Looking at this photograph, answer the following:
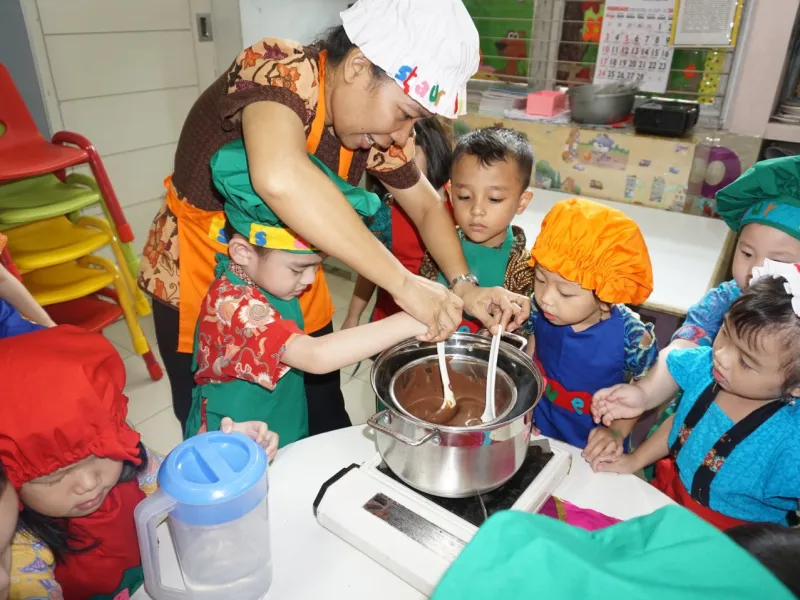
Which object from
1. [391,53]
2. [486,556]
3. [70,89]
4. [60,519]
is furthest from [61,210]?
[486,556]

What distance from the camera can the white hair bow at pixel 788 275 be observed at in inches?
38.5

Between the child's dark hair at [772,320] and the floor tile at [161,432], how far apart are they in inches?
76.5

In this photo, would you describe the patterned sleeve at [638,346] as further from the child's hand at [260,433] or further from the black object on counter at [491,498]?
the child's hand at [260,433]

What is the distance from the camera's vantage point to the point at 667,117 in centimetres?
245

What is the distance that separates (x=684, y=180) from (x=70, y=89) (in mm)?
2837

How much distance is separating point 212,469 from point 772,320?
3.03 ft

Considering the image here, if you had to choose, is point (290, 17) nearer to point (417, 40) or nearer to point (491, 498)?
point (417, 40)

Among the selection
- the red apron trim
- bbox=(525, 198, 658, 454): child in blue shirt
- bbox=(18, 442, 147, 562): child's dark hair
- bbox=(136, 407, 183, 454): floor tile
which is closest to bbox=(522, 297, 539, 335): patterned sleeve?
bbox=(525, 198, 658, 454): child in blue shirt

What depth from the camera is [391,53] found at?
3.28 ft

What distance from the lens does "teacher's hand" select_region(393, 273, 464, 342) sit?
107cm

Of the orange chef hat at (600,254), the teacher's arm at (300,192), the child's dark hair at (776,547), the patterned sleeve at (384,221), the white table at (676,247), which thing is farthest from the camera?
the patterned sleeve at (384,221)

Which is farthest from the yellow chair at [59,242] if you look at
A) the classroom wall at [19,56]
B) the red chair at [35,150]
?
the classroom wall at [19,56]

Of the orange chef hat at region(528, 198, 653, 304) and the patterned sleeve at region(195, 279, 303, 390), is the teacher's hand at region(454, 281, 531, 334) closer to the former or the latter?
the orange chef hat at region(528, 198, 653, 304)

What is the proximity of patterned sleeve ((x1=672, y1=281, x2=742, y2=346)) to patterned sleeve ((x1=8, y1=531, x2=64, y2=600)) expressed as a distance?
1357 millimetres
